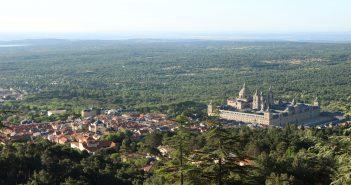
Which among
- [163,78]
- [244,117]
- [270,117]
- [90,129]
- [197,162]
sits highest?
[197,162]

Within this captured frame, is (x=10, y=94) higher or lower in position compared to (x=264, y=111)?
lower

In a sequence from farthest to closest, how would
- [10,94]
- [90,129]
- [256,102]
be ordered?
[10,94] < [256,102] < [90,129]

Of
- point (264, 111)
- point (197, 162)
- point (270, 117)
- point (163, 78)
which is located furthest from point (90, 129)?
point (163, 78)

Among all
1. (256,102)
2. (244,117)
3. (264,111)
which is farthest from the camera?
(256,102)

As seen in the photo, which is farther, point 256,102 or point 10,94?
point 10,94

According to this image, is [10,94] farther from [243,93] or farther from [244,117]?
[244,117]

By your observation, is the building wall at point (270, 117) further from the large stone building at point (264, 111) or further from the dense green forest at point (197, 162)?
the dense green forest at point (197, 162)

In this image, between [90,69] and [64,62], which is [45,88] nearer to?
[90,69]

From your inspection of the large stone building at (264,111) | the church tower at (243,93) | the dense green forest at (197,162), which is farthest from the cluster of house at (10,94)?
the dense green forest at (197,162)

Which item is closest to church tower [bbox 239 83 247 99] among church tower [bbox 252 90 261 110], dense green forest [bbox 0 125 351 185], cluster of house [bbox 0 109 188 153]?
church tower [bbox 252 90 261 110]

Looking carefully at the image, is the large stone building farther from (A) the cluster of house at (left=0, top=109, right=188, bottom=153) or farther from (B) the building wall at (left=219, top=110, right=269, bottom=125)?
(A) the cluster of house at (left=0, top=109, right=188, bottom=153)
